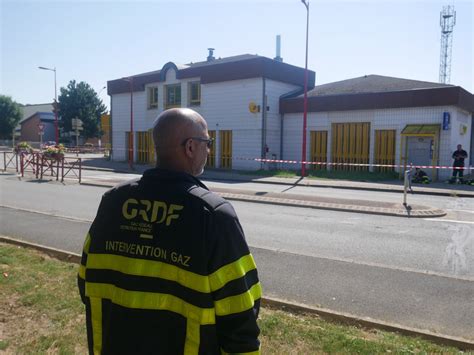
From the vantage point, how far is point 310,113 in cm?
2583

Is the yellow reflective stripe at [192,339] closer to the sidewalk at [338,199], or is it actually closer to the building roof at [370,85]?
the sidewalk at [338,199]

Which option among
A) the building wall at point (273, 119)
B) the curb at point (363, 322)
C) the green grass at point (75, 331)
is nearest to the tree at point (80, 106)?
the building wall at point (273, 119)

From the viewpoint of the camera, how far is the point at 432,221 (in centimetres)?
1038

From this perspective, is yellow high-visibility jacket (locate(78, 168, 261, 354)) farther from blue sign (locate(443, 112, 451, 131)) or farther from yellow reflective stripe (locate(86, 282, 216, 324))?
blue sign (locate(443, 112, 451, 131))

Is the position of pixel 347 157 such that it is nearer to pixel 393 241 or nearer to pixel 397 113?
pixel 397 113

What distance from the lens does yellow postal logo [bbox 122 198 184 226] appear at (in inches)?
72.3

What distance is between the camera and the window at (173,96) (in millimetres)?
31500

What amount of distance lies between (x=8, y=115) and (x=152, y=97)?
1798 inches

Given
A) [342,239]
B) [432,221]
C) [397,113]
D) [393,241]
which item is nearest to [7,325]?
[342,239]

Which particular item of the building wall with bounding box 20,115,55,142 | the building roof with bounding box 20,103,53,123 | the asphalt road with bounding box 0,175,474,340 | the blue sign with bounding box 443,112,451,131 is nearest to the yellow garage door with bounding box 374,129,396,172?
the blue sign with bounding box 443,112,451,131

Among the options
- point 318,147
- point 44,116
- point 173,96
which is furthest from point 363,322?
point 44,116

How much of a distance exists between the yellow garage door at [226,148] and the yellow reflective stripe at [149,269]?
86.5 feet

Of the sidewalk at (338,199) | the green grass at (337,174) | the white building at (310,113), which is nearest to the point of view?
the sidewalk at (338,199)

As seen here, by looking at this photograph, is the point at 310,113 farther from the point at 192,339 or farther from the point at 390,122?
the point at 192,339
